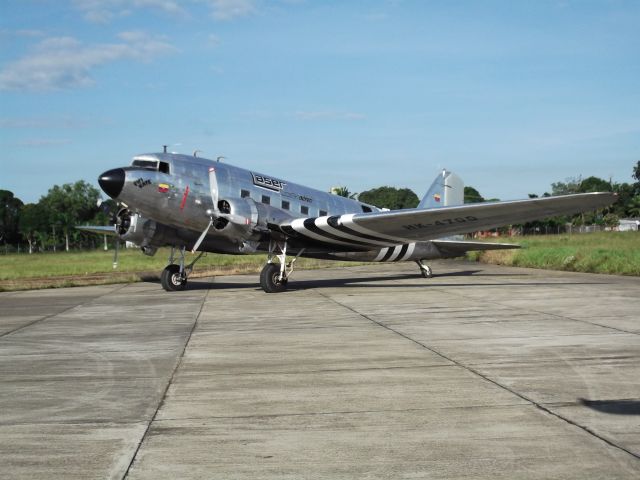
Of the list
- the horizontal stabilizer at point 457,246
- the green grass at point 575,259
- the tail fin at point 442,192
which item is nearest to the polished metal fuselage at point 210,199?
the horizontal stabilizer at point 457,246

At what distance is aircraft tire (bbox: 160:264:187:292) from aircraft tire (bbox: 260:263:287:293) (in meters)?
3.52

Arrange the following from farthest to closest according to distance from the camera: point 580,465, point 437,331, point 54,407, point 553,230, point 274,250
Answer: point 553,230 < point 274,250 < point 437,331 < point 54,407 < point 580,465

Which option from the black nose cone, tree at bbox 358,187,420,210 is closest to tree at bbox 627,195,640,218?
tree at bbox 358,187,420,210

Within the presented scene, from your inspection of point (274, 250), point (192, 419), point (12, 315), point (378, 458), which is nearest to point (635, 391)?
point (378, 458)

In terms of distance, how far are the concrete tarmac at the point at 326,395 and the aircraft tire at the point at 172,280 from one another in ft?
28.9

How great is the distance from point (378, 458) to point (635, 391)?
330 cm

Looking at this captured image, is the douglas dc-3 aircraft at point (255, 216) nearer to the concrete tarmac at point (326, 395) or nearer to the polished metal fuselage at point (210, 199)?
the polished metal fuselage at point (210, 199)

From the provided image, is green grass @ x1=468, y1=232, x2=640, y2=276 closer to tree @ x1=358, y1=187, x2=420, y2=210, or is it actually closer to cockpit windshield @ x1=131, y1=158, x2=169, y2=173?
cockpit windshield @ x1=131, y1=158, x2=169, y2=173

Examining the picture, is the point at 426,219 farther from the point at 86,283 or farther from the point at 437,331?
the point at 86,283

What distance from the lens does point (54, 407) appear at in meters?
6.75

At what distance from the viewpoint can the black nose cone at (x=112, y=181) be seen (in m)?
20.3

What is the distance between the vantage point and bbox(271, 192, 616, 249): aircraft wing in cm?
1916

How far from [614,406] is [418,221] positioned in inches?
617

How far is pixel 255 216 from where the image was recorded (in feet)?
71.6
